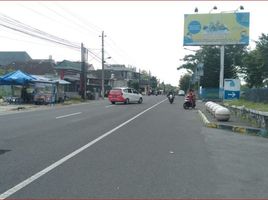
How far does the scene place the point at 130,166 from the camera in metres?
8.73

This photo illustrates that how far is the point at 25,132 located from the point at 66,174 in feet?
24.3

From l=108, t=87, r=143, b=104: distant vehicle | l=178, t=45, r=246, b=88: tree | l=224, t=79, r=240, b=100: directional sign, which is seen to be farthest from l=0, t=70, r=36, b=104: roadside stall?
l=178, t=45, r=246, b=88: tree

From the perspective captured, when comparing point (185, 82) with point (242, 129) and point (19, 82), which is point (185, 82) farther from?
point (242, 129)

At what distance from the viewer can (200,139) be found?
13797 mm

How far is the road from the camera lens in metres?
6.76

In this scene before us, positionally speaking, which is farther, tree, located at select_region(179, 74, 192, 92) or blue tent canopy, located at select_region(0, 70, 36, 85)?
tree, located at select_region(179, 74, 192, 92)

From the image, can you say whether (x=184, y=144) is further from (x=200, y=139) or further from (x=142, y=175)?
(x=142, y=175)

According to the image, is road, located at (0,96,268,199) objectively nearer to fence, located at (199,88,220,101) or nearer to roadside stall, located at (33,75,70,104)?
roadside stall, located at (33,75,70,104)

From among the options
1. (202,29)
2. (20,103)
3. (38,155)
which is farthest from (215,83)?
(38,155)

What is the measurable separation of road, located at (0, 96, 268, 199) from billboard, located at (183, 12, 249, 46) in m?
36.3

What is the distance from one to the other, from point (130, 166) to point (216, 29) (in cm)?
4287

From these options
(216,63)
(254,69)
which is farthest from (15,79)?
(216,63)

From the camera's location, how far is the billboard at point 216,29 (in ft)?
159

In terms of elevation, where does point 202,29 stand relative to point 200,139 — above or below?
above
